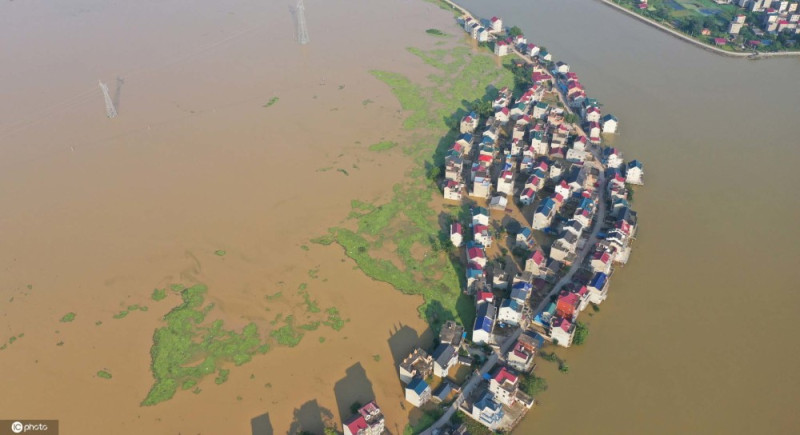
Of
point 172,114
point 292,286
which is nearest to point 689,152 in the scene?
point 292,286

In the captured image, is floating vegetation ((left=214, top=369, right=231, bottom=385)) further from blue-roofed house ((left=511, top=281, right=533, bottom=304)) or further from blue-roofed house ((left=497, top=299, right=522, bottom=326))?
blue-roofed house ((left=511, top=281, right=533, bottom=304))

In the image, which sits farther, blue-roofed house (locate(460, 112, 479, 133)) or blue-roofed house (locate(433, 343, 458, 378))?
blue-roofed house (locate(460, 112, 479, 133))

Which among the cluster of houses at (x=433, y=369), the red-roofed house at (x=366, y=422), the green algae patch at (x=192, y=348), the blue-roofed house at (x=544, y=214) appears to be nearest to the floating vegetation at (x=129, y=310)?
the green algae patch at (x=192, y=348)

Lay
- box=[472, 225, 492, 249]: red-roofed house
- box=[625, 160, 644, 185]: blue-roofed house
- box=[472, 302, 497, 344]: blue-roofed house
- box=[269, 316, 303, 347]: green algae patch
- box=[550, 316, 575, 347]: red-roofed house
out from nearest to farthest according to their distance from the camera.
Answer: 1. box=[472, 302, 497, 344]: blue-roofed house
2. box=[550, 316, 575, 347]: red-roofed house
3. box=[269, 316, 303, 347]: green algae patch
4. box=[472, 225, 492, 249]: red-roofed house
5. box=[625, 160, 644, 185]: blue-roofed house

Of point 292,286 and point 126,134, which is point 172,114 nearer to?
point 126,134

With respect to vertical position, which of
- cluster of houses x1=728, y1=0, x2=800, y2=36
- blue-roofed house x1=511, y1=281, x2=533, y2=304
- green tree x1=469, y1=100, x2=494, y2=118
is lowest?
blue-roofed house x1=511, y1=281, x2=533, y2=304

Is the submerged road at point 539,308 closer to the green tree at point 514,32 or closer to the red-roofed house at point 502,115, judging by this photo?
the red-roofed house at point 502,115

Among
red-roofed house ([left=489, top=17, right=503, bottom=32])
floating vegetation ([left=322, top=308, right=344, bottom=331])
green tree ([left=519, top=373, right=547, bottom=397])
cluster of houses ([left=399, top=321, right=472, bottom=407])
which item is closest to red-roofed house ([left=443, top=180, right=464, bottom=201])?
floating vegetation ([left=322, top=308, right=344, bottom=331])
